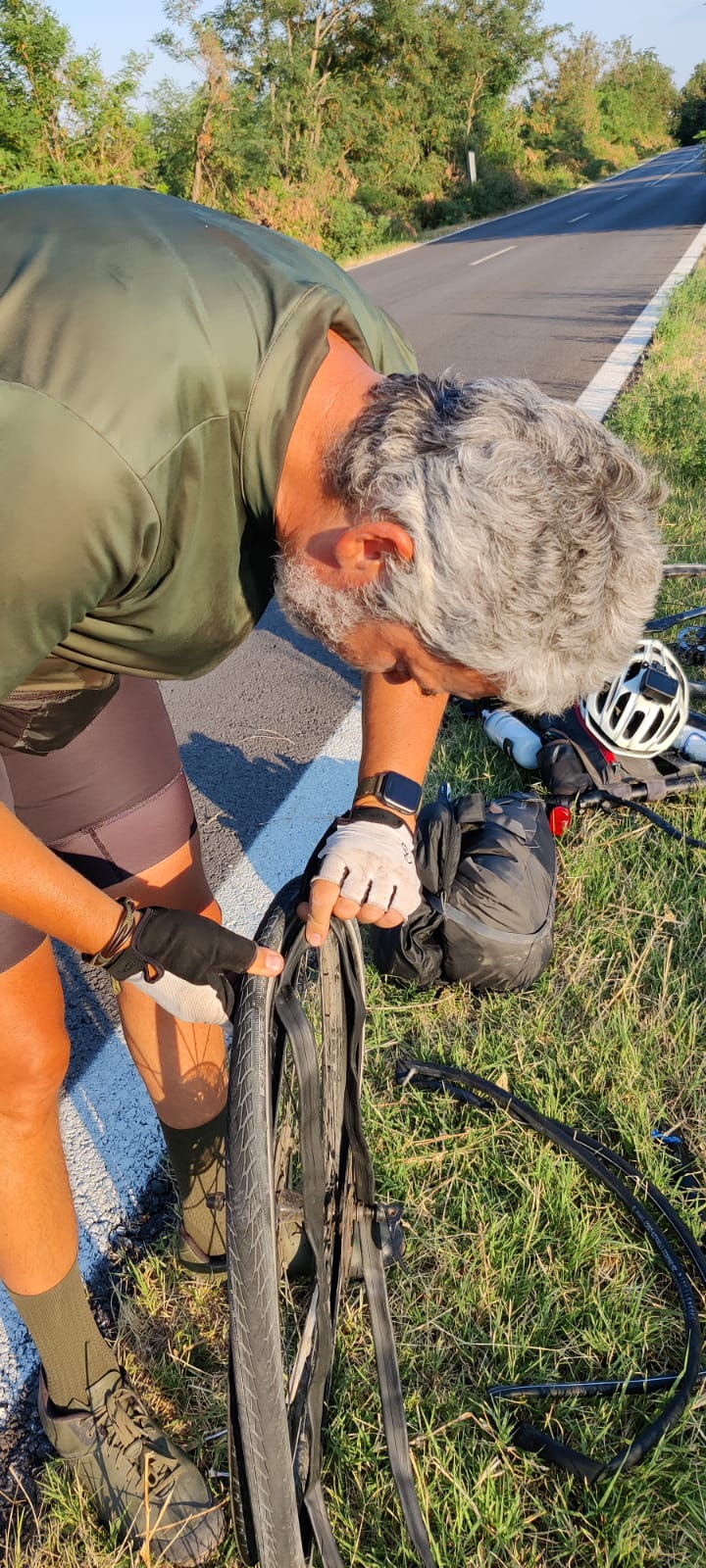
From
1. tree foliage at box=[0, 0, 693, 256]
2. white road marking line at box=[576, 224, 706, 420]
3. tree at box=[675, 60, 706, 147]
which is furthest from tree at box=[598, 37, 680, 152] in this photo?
white road marking line at box=[576, 224, 706, 420]

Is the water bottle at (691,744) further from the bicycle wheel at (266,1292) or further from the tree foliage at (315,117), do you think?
the tree foliage at (315,117)

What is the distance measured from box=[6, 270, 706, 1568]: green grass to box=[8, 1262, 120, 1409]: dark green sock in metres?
0.13

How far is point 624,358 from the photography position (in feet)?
33.3

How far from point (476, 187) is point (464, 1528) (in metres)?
44.1

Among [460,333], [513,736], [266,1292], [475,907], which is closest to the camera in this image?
[266,1292]

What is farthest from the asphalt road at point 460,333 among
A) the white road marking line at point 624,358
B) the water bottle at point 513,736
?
the water bottle at point 513,736

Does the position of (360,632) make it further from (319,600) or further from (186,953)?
(186,953)

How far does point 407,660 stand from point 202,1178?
4.08 ft

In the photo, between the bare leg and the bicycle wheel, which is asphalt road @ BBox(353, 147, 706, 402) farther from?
the bare leg

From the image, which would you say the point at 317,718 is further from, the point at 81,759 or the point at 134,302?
the point at 134,302

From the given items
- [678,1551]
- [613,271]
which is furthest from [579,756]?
[613,271]

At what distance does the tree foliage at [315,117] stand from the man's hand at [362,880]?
2372 centimetres

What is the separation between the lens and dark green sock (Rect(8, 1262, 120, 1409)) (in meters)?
1.89

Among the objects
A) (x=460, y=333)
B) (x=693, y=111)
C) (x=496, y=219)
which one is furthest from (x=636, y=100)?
(x=460, y=333)
